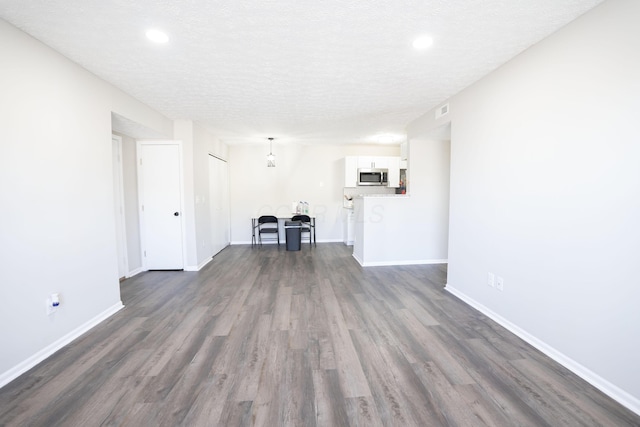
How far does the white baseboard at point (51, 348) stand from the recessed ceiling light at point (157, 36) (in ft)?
8.27

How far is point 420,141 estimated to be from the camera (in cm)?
440

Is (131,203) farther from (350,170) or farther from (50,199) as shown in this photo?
(350,170)

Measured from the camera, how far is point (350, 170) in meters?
6.23

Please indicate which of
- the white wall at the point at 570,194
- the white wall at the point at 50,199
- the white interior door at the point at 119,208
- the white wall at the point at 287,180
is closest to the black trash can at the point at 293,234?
the white wall at the point at 287,180

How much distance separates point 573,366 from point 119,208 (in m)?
5.22

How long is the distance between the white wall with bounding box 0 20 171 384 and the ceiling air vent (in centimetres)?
388

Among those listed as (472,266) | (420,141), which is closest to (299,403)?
(472,266)

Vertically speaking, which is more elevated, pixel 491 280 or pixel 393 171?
pixel 393 171

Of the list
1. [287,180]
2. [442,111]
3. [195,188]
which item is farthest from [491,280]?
[287,180]

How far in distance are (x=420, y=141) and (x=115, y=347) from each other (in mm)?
4596

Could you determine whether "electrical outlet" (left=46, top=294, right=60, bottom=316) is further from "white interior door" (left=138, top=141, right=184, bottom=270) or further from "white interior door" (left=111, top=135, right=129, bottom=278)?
"white interior door" (left=138, top=141, right=184, bottom=270)

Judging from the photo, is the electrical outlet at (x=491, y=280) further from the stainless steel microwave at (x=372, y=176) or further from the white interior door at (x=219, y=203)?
the white interior door at (x=219, y=203)

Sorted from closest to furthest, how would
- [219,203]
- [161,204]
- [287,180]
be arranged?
1. [161,204]
2. [219,203]
3. [287,180]

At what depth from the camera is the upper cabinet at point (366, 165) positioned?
6219 millimetres
